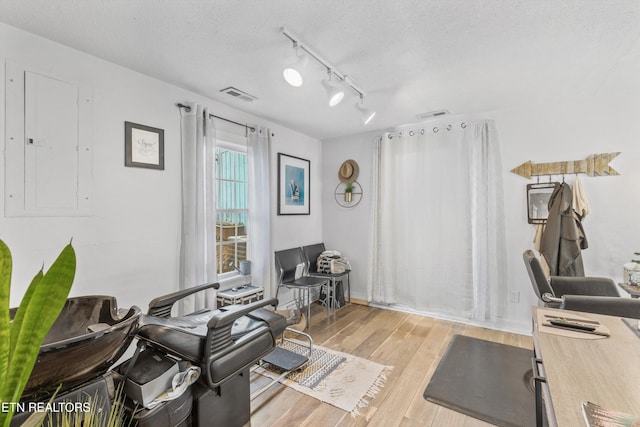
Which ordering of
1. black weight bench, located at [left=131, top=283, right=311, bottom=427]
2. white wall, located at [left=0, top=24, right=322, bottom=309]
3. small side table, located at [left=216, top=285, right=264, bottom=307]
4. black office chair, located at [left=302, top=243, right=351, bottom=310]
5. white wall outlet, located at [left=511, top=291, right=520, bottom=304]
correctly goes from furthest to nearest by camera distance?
black office chair, located at [left=302, top=243, right=351, bottom=310] < white wall outlet, located at [left=511, top=291, right=520, bottom=304] < small side table, located at [left=216, top=285, right=264, bottom=307] < white wall, located at [left=0, top=24, right=322, bottom=309] < black weight bench, located at [left=131, top=283, right=311, bottom=427]

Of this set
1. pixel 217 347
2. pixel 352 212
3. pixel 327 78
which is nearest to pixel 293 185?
pixel 352 212

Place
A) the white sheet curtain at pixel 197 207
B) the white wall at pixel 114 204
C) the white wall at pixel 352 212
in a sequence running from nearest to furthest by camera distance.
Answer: the white wall at pixel 114 204, the white sheet curtain at pixel 197 207, the white wall at pixel 352 212

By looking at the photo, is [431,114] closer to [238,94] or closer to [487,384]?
[238,94]

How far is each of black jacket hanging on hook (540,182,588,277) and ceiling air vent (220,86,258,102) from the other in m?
2.97

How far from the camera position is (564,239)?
8.35 ft

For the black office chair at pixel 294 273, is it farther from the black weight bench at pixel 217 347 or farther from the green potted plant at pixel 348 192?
the black weight bench at pixel 217 347

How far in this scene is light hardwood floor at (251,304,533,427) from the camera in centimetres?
177

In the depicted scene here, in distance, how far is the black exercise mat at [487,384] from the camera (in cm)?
170

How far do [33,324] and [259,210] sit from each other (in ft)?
8.23

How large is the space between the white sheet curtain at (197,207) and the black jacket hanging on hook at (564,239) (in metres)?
3.03

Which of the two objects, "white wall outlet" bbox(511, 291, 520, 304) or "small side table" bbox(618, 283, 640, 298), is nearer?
"small side table" bbox(618, 283, 640, 298)

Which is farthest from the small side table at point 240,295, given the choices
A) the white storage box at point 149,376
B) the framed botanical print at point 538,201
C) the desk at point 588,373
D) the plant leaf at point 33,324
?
the framed botanical print at point 538,201

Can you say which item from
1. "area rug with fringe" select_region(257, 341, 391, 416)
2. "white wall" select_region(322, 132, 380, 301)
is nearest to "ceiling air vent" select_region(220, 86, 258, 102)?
"white wall" select_region(322, 132, 380, 301)

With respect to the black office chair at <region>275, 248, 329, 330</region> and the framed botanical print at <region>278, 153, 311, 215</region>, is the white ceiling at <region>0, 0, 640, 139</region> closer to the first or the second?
the framed botanical print at <region>278, 153, 311, 215</region>
